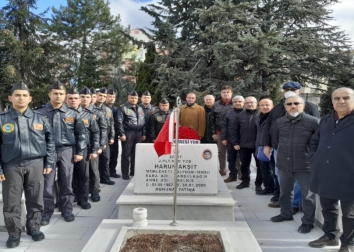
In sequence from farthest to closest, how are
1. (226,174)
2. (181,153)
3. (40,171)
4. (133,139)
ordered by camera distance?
(226,174) → (133,139) → (181,153) → (40,171)

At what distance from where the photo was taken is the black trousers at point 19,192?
3.54m

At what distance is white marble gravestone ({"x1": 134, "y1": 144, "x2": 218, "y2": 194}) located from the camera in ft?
15.7

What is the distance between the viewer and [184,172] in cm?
480

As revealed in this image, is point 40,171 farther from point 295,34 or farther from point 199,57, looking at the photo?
point 295,34

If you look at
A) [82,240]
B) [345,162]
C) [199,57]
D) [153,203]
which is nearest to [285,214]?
[345,162]

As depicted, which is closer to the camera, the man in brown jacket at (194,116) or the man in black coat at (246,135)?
the man in black coat at (246,135)

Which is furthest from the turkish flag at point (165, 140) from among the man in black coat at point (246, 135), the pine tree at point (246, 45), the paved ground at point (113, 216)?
the pine tree at point (246, 45)

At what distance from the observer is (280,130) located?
4.21 metres

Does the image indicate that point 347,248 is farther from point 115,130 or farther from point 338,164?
point 115,130

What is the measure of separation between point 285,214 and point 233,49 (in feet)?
30.3

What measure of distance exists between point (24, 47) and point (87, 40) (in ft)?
16.7

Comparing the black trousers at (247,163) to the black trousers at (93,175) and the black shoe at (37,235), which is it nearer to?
the black trousers at (93,175)

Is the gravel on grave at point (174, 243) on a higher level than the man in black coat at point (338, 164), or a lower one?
lower

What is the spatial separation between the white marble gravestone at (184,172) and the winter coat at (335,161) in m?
1.63
